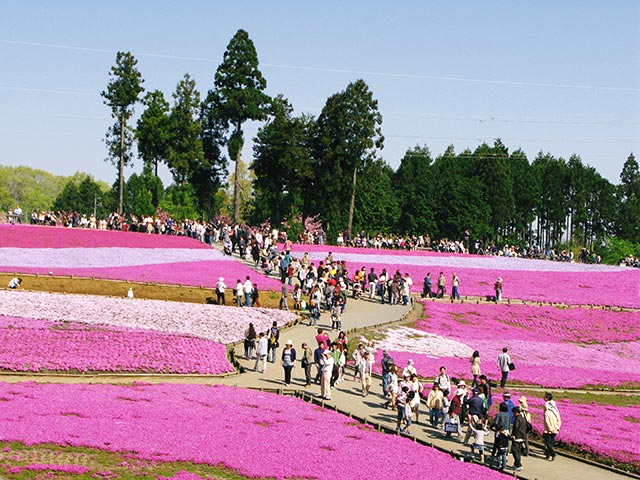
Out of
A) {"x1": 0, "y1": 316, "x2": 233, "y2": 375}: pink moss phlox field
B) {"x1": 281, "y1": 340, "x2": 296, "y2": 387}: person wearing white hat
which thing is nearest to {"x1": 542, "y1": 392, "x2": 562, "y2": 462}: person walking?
{"x1": 281, "y1": 340, "x2": 296, "y2": 387}: person wearing white hat

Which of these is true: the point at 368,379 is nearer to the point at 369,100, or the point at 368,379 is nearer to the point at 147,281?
the point at 147,281

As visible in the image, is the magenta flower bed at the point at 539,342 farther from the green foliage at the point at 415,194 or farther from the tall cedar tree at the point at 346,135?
the green foliage at the point at 415,194

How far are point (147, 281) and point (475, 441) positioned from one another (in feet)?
105

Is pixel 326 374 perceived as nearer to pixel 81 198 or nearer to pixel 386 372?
pixel 386 372

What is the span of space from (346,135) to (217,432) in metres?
80.6

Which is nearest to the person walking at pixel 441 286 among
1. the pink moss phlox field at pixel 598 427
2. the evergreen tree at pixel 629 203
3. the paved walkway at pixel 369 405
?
the paved walkway at pixel 369 405

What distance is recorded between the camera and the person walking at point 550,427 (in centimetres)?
2497

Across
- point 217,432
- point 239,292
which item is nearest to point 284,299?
point 239,292

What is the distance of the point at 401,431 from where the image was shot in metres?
26.3

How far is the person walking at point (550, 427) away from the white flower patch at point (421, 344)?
15.5 m

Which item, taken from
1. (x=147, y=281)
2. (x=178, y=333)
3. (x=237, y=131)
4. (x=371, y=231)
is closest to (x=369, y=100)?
(x=237, y=131)

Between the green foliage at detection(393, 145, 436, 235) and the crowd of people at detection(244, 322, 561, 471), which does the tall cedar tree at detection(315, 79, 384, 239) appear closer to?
the green foliage at detection(393, 145, 436, 235)

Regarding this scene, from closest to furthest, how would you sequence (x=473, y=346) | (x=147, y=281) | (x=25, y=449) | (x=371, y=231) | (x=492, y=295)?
(x=25, y=449)
(x=473, y=346)
(x=147, y=281)
(x=492, y=295)
(x=371, y=231)

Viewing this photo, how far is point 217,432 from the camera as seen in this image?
23.9 metres
